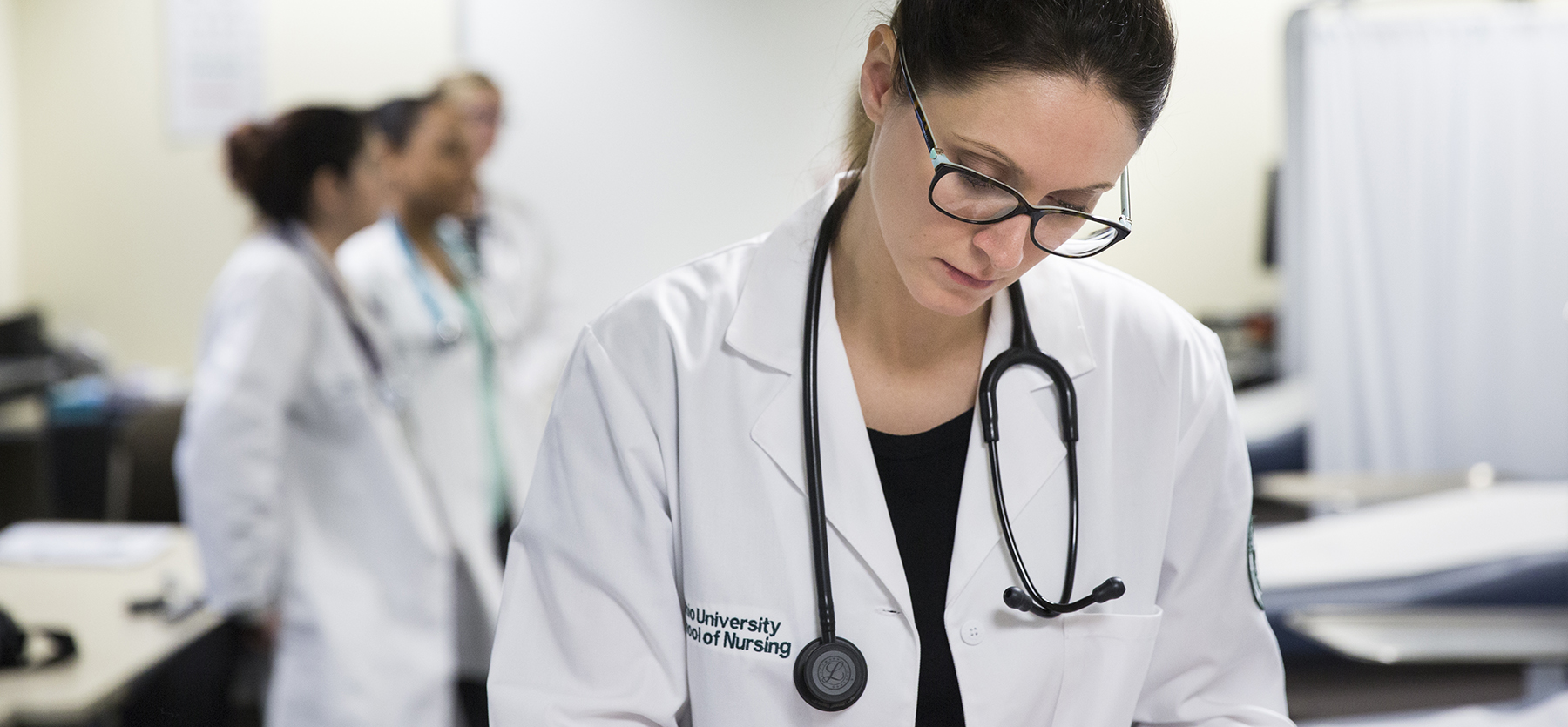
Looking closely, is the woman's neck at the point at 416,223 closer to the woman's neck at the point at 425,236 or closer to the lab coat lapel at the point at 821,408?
the woman's neck at the point at 425,236

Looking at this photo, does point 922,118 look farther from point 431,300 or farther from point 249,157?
point 249,157

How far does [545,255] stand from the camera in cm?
299

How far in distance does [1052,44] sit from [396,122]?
1904 mm

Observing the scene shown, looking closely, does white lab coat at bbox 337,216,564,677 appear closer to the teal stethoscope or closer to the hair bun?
the teal stethoscope

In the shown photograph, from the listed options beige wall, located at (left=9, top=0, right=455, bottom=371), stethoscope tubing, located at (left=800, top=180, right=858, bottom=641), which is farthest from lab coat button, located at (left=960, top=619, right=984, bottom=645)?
beige wall, located at (left=9, top=0, right=455, bottom=371)

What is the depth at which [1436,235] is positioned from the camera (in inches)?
115

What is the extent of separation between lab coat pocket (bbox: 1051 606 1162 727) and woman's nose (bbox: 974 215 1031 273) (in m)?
0.31

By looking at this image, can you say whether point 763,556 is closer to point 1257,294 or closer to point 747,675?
point 747,675

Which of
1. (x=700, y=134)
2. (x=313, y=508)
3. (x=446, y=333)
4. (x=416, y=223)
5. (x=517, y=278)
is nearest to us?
(x=313, y=508)

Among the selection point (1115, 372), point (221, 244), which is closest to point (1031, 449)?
point (1115, 372)

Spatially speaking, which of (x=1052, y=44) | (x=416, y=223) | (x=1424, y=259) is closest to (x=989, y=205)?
(x=1052, y=44)

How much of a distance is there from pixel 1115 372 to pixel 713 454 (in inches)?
13.9

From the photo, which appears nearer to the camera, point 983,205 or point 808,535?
point 983,205

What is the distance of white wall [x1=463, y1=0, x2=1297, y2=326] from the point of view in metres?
2.65
